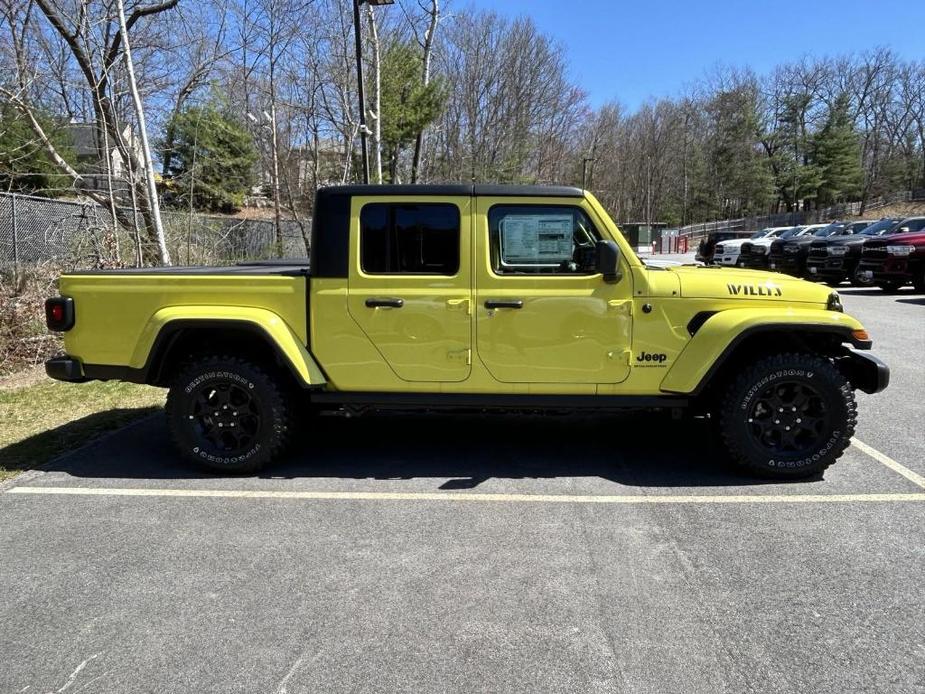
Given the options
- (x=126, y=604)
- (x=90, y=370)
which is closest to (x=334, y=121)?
(x=90, y=370)

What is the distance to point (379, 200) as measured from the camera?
173 inches

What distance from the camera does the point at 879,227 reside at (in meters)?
21.2

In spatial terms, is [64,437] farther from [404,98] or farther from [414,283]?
[404,98]

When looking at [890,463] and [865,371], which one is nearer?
[865,371]

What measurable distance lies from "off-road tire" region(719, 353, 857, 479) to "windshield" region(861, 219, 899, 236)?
778 inches

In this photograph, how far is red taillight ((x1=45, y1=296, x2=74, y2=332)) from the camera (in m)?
4.53

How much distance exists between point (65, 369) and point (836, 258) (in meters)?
20.0

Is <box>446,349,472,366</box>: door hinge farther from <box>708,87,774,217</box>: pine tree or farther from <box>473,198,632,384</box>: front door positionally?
<box>708,87,774,217</box>: pine tree

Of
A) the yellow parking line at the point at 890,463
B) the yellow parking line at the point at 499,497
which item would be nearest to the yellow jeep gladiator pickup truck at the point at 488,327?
the yellow parking line at the point at 499,497

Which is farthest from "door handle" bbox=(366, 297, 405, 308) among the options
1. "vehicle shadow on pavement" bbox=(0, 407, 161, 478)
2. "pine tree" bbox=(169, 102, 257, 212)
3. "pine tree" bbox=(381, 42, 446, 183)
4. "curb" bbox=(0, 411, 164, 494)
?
"pine tree" bbox=(381, 42, 446, 183)

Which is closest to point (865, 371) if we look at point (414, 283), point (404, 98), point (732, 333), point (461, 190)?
point (732, 333)

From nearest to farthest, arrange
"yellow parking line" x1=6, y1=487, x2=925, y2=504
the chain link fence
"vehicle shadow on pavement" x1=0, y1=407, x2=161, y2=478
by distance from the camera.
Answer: "yellow parking line" x1=6, y1=487, x2=925, y2=504
"vehicle shadow on pavement" x1=0, y1=407, x2=161, y2=478
the chain link fence

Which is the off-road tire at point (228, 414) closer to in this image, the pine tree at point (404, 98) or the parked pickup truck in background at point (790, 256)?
the pine tree at point (404, 98)

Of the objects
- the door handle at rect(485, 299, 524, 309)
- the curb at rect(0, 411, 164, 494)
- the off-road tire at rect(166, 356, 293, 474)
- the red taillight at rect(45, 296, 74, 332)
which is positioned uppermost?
the door handle at rect(485, 299, 524, 309)
